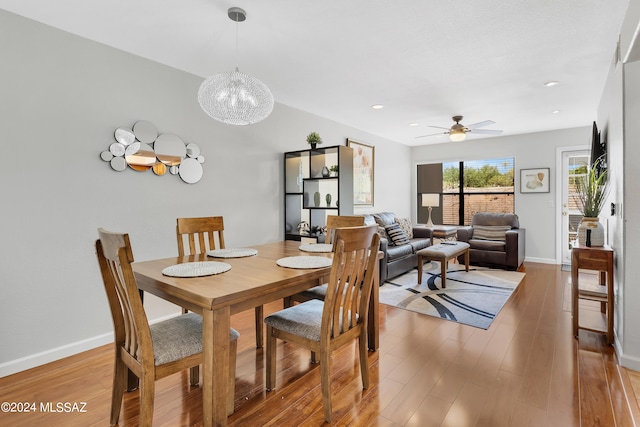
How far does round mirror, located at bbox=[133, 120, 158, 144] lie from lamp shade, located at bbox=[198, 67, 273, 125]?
92 centimetres

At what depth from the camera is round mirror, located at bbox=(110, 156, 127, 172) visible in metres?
2.68

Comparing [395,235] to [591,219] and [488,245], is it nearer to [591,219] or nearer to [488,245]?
[488,245]

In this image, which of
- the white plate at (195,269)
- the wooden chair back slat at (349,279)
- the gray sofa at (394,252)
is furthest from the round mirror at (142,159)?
the gray sofa at (394,252)

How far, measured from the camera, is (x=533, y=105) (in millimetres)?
4320

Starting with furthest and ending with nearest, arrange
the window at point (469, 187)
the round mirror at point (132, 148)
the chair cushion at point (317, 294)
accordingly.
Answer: the window at point (469, 187), the round mirror at point (132, 148), the chair cushion at point (317, 294)

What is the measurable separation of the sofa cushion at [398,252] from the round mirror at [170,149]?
9.40 feet

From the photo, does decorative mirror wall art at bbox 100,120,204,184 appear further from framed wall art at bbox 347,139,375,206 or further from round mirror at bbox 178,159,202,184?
Result: framed wall art at bbox 347,139,375,206

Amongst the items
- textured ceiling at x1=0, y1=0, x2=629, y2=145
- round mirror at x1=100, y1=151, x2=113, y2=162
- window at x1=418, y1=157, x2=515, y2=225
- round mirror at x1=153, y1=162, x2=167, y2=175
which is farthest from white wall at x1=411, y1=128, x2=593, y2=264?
round mirror at x1=100, y1=151, x2=113, y2=162

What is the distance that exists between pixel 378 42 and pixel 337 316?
2.16 m

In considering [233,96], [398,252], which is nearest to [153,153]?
[233,96]

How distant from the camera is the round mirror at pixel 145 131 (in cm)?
282

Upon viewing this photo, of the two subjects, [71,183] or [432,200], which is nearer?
[71,183]

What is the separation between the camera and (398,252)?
15.0 ft

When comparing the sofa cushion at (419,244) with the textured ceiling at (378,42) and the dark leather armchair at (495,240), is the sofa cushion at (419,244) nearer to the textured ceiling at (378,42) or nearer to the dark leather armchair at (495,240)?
the dark leather armchair at (495,240)
